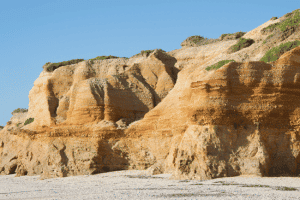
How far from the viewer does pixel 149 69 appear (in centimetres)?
3453

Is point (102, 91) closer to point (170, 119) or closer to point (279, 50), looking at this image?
point (170, 119)

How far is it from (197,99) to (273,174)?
5.92 meters

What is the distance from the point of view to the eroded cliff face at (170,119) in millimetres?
19594

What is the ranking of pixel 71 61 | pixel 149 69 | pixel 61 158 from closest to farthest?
pixel 61 158 < pixel 149 69 < pixel 71 61

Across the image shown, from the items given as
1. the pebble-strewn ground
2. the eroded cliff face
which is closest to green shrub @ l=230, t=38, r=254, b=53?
the eroded cliff face

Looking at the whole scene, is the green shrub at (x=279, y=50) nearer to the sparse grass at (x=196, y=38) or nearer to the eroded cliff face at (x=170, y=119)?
the eroded cliff face at (x=170, y=119)

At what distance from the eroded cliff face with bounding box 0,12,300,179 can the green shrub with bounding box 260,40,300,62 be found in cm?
112

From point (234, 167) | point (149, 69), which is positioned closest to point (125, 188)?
point (234, 167)

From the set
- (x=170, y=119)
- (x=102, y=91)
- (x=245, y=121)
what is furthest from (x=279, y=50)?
(x=102, y=91)

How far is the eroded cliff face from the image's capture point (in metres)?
19.6

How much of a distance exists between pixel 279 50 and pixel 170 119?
8.38 m

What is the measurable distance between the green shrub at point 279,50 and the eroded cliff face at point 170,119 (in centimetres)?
112

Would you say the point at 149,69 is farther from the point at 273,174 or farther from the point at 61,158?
A: the point at 273,174

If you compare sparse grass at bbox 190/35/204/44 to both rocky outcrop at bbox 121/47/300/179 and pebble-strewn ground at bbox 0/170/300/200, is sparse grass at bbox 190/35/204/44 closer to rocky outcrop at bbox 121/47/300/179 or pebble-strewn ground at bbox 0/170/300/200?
rocky outcrop at bbox 121/47/300/179
